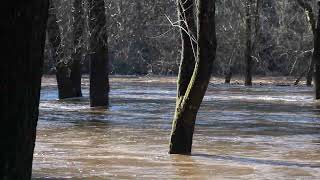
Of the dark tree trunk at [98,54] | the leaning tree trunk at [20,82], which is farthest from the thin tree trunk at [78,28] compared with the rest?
the leaning tree trunk at [20,82]

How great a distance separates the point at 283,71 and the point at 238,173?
51.3 m

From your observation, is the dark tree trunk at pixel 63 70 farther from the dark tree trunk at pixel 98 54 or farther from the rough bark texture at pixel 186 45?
the rough bark texture at pixel 186 45

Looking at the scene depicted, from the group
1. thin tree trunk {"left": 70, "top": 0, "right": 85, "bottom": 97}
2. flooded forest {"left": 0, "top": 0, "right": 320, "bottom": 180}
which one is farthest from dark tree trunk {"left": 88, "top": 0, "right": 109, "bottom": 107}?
thin tree trunk {"left": 70, "top": 0, "right": 85, "bottom": 97}

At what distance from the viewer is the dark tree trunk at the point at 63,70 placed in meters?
28.1

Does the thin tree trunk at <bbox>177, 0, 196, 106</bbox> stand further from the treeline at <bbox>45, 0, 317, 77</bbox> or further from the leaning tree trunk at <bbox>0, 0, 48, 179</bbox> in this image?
the treeline at <bbox>45, 0, 317, 77</bbox>

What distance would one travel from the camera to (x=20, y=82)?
4.53 meters

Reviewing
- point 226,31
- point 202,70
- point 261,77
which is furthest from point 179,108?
point 261,77

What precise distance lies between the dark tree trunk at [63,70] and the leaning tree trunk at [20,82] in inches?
889

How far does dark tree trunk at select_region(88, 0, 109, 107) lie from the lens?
23922 millimetres

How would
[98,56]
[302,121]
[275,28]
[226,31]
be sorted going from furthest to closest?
[275,28] → [226,31] → [98,56] → [302,121]

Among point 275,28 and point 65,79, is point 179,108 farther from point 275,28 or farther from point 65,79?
point 275,28

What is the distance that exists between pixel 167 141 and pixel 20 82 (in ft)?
36.5

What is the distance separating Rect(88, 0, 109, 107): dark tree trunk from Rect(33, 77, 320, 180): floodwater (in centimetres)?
80

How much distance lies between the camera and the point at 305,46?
49.3 m
